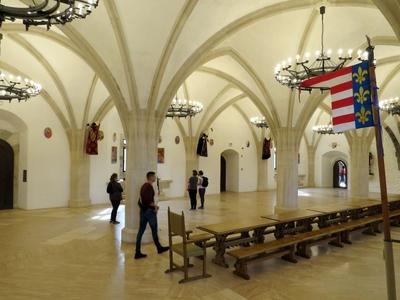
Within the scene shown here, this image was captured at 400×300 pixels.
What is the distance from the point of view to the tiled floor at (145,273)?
4.15m

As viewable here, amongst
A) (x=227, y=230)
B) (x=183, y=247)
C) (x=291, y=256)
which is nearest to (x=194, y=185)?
(x=291, y=256)

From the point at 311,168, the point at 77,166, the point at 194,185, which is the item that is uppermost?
the point at 77,166

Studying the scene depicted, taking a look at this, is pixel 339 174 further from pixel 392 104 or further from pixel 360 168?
pixel 392 104

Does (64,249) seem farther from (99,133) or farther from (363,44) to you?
(363,44)

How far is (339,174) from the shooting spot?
2309cm

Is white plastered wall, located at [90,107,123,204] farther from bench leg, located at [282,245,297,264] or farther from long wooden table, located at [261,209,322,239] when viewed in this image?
bench leg, located at [282,245,297,264]

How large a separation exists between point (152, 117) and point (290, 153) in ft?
18.3

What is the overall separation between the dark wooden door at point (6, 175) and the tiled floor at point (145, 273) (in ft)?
15.1

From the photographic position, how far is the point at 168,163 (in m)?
15.3

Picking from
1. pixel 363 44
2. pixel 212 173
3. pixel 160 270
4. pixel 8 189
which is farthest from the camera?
pixel 212 173

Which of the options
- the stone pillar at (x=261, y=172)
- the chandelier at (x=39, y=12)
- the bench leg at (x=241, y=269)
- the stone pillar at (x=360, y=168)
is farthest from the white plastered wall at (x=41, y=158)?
the stone pillar at (x=360, y=168)

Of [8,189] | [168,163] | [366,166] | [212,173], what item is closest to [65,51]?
[8,189]

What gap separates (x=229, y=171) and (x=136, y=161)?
13.1m

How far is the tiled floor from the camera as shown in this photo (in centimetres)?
415
